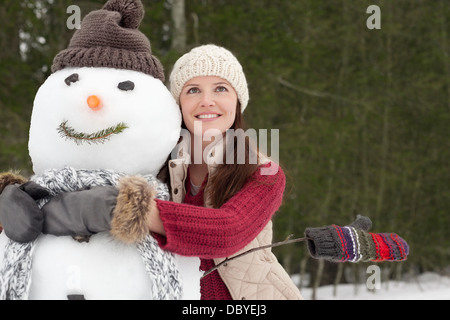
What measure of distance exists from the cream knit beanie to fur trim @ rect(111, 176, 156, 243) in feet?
2.15

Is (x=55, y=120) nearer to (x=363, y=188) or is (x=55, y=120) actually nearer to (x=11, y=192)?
(x=11, y=192)

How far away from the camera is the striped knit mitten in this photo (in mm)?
1727

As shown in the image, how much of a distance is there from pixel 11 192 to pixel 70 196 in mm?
180

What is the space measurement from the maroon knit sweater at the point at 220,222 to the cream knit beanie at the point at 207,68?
44 cm

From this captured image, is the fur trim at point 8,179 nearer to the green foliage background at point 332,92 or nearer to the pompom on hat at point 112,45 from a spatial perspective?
the pompom on hat at point 112,45

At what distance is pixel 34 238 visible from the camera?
148 cm

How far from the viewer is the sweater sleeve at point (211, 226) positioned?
1488mm

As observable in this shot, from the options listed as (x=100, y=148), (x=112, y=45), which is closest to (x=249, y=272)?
(x=100, y=148)

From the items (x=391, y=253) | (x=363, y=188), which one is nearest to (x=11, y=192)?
(x=391, y=253)

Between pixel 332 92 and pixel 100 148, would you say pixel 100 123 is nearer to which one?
pixel 100 148

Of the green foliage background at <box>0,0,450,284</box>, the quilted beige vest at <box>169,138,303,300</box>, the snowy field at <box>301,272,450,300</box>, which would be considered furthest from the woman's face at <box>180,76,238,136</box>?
the snowy field at <box>301,272,450,300</box>

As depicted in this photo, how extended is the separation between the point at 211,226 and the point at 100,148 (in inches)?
17.4

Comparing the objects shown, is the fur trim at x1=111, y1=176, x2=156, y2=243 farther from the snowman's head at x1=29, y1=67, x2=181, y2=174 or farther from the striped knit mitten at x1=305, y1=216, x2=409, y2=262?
the striped knit mitten at x1=305, y1=216, x2=409, y2=262

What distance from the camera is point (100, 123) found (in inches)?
62.3
